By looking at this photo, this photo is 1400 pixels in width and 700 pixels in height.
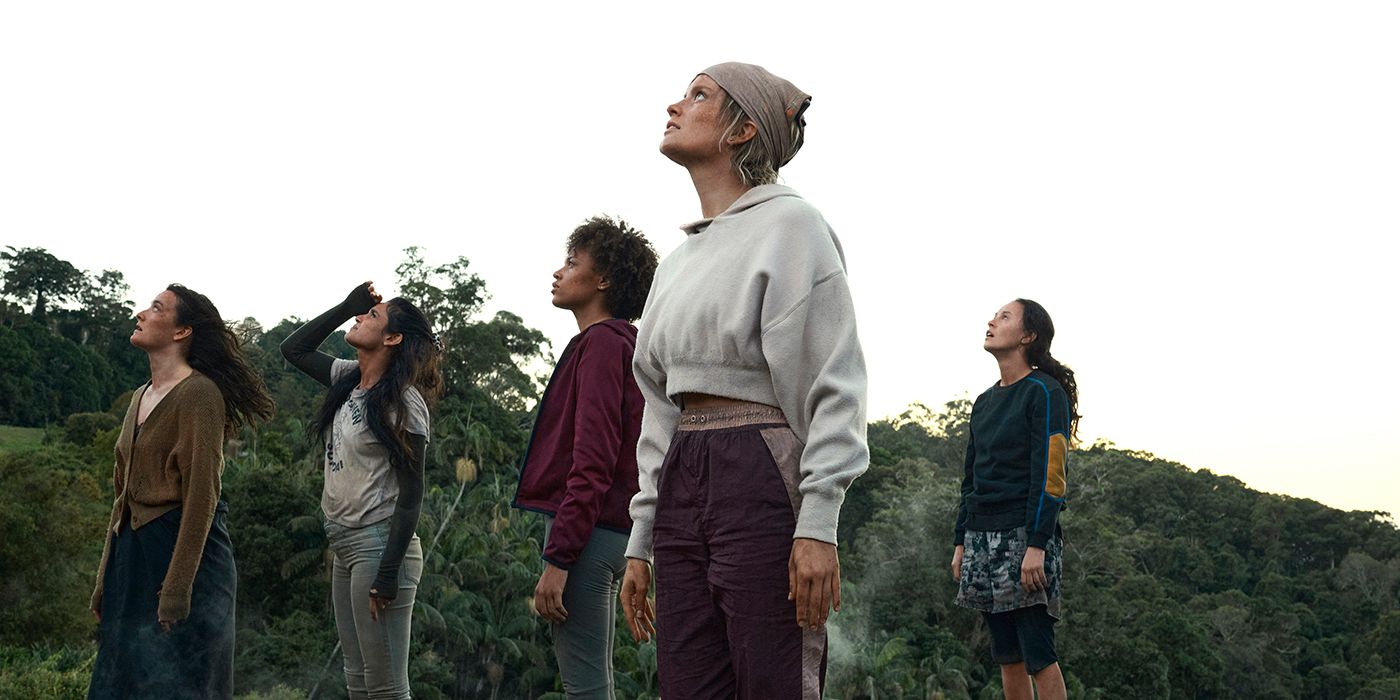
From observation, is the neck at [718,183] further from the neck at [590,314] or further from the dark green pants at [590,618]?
the neck at [590,314]

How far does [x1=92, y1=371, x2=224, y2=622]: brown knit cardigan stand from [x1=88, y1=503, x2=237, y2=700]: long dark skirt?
0.18 ft

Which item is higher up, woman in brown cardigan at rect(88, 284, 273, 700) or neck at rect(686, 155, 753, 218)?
neck at rect(686, 155, 753, 218)

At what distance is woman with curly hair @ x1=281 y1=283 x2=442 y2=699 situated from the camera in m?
4.71

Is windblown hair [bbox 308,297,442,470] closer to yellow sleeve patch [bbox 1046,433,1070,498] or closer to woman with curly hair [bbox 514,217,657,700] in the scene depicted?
woman with curly hair [bbox 514,217,657,700]

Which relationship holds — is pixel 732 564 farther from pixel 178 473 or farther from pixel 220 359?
pixel 220 359

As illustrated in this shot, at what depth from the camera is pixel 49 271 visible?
8006cm

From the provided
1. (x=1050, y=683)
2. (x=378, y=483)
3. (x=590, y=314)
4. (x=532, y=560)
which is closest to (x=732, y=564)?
(x=590, y=314)

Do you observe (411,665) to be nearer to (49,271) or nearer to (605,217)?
Answer: (605,217)

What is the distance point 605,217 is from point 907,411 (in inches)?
2437

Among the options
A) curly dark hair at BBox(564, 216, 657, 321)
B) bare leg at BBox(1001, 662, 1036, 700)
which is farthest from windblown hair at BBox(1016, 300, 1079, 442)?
curly dark hair at BBox(564, 216, 657, 321)

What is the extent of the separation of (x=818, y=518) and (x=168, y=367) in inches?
113

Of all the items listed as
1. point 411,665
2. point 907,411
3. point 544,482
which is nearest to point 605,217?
point 544,482

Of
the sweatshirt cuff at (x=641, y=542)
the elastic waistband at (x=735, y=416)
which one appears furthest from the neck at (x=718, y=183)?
the sweatshirt cuff at (x=641, y=542)

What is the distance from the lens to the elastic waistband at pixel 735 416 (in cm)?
270
